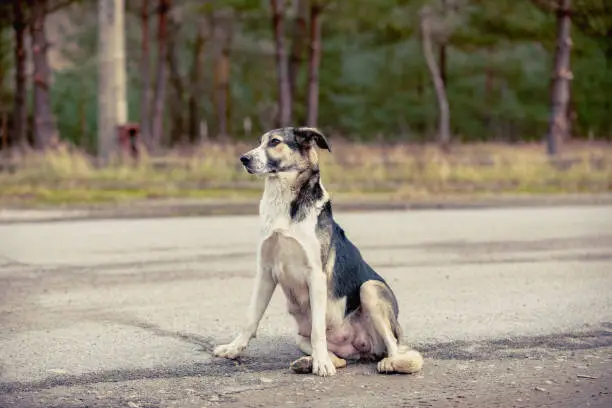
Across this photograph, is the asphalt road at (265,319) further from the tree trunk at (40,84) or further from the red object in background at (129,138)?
the tree trunk at (40,84)

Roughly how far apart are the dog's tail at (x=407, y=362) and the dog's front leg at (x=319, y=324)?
0.37 metres

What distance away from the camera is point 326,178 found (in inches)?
859

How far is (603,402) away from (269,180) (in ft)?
7.33

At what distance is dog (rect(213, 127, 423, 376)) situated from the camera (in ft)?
21.3

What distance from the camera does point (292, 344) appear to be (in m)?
7.52

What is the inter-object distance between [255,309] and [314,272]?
53 cm

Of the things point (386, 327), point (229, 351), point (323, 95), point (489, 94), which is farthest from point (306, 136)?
point (323, 95)

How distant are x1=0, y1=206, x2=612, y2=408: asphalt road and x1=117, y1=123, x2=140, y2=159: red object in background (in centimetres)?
622

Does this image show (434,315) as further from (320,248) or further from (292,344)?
(320,248)

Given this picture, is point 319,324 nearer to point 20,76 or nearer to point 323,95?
point 20,76

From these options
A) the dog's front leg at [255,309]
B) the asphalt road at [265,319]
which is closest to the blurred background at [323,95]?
the asphalt road at [265,319]

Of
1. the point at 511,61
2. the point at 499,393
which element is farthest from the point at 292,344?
the point at 511,61

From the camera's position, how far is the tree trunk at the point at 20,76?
31.8 metres

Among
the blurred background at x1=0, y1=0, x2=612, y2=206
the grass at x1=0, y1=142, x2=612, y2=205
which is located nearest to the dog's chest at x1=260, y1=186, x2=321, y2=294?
the grass at x1=0, y1=142, x2=612, y2=205
